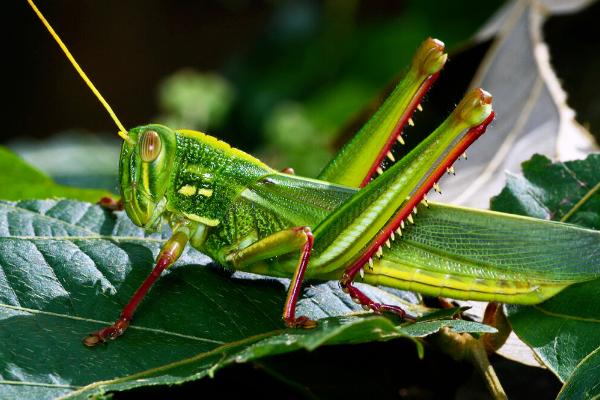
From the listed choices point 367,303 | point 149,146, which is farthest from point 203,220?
point 367,303

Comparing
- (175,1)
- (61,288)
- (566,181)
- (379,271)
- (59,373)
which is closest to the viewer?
(59,373)

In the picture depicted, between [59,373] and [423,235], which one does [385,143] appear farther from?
[59,373]

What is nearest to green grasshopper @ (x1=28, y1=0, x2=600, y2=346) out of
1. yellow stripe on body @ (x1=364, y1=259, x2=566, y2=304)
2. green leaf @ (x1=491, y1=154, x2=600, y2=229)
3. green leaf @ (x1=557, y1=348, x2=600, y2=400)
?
yellow stripe on body @ (x1=364, y1=259, x2=566, y2=304)

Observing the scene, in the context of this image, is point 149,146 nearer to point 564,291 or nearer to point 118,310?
point 118,310

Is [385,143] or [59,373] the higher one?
[385,143]

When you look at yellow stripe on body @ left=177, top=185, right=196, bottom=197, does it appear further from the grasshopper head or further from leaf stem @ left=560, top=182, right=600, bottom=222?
leaf stem @ left=560, top=182, right=600, bottom=222

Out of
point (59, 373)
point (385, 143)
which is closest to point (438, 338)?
point (385, 143)
